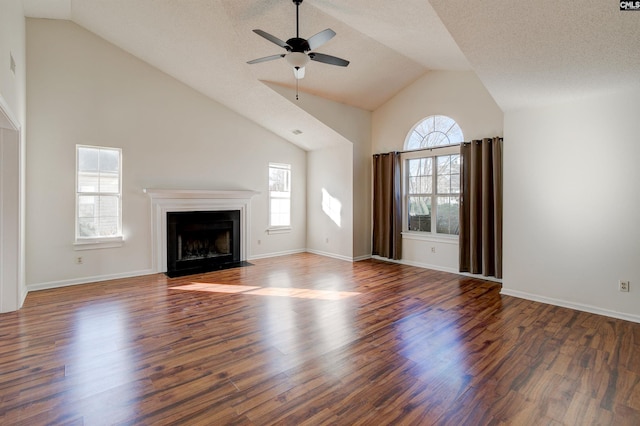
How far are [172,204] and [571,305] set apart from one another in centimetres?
624

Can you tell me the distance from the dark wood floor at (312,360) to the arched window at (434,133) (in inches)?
110

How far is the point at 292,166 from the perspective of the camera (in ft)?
24.8

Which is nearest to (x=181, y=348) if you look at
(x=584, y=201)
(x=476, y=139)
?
(x=584, y=201)

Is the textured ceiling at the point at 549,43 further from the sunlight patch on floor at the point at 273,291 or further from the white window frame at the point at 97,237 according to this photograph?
the white window frame at the point at 97,237

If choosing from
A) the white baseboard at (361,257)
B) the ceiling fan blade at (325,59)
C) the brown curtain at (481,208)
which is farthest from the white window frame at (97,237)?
the brown curtain at (481,208)

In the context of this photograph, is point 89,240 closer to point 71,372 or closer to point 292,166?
point 71,372

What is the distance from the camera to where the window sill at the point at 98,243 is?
4.85m

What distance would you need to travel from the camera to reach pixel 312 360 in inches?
102

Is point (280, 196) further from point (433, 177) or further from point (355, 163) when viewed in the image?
point (433, 177)

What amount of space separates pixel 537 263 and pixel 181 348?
14.4 ft

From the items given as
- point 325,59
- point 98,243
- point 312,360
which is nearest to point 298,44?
point 325,59

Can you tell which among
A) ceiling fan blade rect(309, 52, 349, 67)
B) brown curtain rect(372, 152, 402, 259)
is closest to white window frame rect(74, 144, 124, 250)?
ceiling fan blade rect(309, 52, 349, 67)

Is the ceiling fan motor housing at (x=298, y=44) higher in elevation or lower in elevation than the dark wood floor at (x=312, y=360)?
higher

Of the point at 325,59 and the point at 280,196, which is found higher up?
the point at 325,59
